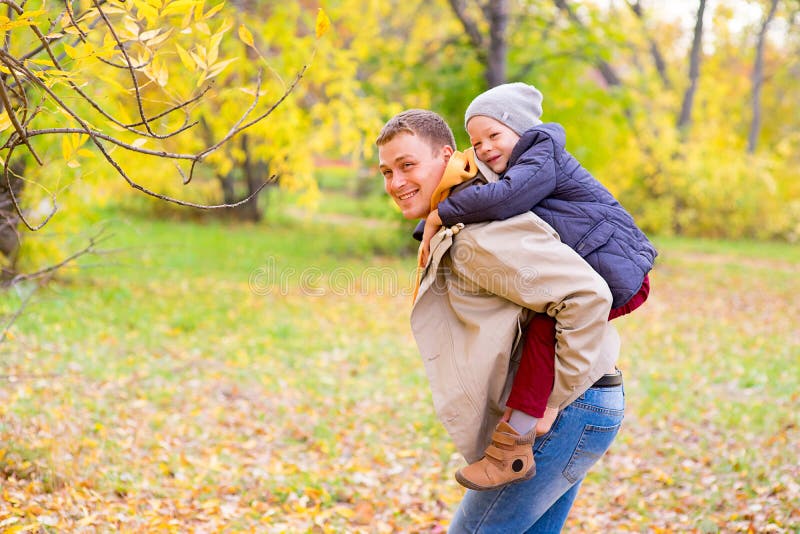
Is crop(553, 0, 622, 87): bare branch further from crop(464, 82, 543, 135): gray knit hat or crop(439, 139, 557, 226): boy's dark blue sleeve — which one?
crop(439, 139, 557, 226): boy's dark blue sleeve

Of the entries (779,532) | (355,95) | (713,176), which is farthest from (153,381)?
(713,176)

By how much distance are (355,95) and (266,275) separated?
3.46 meters

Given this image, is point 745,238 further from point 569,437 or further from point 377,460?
point 569,437

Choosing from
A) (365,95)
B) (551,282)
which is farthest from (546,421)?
(365,95)

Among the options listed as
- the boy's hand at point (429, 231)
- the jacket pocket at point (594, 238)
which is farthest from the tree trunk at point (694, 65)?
the boy's hand at point (429, 231)

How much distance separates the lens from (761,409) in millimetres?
6016

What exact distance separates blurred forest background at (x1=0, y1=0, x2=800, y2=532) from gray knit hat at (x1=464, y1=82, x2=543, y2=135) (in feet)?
1.77

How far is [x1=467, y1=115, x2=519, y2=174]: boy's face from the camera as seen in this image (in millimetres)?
2309

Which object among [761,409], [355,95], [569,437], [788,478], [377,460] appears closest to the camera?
[569,437]

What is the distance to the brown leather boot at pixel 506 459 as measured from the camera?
1.99m

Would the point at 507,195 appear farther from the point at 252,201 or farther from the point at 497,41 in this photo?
the point at 252,201

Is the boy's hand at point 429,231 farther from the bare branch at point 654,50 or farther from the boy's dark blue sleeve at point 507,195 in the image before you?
the bare branch at point 654,50

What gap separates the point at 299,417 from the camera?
5875mm

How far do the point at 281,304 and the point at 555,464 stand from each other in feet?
27.3
